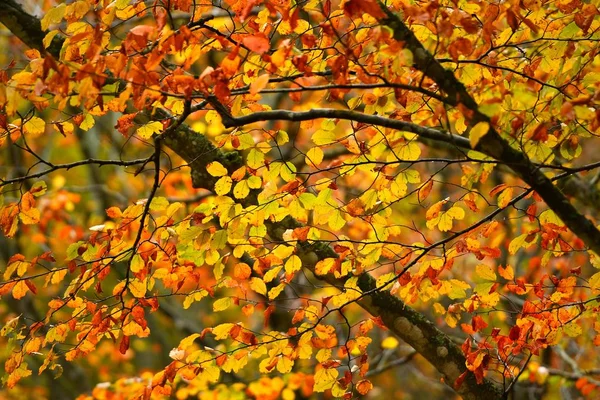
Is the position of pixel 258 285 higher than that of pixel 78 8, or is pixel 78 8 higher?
pixel 78 8

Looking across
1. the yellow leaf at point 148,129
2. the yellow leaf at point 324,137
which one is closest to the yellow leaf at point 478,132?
the yellow leaf at point 324,137

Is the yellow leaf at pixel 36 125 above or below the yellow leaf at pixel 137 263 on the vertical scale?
above

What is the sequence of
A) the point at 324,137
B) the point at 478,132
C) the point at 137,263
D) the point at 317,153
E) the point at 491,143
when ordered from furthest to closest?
the point at 137,263
the point at 317,153
the point at 324,137
the point at 491,143
the point at 478,132

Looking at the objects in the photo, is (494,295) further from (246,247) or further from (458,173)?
(458,173)

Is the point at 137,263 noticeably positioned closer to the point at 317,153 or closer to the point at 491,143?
the point at 317,153

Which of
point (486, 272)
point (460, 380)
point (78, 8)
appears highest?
point (78, 8)

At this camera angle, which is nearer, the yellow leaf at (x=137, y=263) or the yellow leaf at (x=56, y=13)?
the yellow leaf at (x=56, y=13)

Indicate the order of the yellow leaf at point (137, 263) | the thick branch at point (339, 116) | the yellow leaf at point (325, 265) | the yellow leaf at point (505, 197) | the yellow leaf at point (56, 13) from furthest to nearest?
the yellow leaf at point (325, 265)
the yellow leaf at point (137, 263)
the yellow leaf at point (505, 197)
the yellow leaf at point (56, 13)
the thick branch at point (339, 116)

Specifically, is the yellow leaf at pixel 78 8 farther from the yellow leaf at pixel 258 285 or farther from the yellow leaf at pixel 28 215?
the yellow leaf at pixel 258 285

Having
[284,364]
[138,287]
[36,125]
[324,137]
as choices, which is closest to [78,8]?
[36,125]

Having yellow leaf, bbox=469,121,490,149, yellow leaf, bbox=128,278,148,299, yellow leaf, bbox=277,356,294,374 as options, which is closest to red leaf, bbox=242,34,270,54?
yellow leaf, bbox=469,121,490,149

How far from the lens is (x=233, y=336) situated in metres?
3.65

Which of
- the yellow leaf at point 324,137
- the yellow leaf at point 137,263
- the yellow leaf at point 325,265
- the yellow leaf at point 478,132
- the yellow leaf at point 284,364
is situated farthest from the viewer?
the yellow leaf at point 284,364

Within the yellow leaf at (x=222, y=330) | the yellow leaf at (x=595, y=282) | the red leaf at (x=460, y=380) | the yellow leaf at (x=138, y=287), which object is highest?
the yellow leaf at (x=138, y=287)
